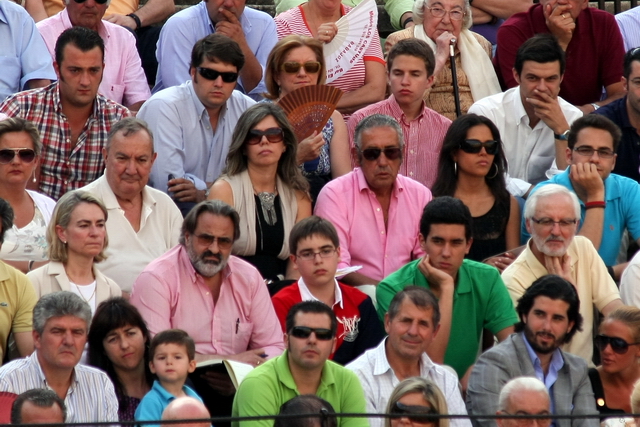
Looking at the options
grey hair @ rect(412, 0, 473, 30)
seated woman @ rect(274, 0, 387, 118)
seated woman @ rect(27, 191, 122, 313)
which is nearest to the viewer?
seated woman @ rect(27, 191, 122, 313)

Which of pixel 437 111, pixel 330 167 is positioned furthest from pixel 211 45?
pixel 437 111

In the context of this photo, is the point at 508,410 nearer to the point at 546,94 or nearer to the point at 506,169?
the point at 506,169

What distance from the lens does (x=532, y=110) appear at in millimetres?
7984

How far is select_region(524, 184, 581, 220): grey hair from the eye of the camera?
21.8 ft

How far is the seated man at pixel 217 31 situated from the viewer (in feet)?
26.8

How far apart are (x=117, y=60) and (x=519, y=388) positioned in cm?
383

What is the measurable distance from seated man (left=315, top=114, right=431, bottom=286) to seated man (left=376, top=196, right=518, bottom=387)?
474 mm

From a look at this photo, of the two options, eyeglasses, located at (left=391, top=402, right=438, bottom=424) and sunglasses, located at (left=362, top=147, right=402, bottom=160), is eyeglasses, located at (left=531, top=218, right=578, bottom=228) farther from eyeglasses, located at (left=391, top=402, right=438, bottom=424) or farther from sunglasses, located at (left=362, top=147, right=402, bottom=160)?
eyeglasses, located at (left=391, top=402, right=438, bottom=424)

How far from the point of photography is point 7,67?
25.8 ft

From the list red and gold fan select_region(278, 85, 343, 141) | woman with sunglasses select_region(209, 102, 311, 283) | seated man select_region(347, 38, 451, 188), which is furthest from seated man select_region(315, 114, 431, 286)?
seated man select_region(347, 38, 451, 188)

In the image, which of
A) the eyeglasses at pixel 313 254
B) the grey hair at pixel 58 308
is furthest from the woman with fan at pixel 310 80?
the grey hair at pixel 58 308

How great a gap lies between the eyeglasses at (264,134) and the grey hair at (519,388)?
2.11 m

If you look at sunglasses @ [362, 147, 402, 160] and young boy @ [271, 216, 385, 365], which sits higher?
sunglasses @ [362, 147, 402, 160]

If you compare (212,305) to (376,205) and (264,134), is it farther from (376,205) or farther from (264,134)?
(376,205)
